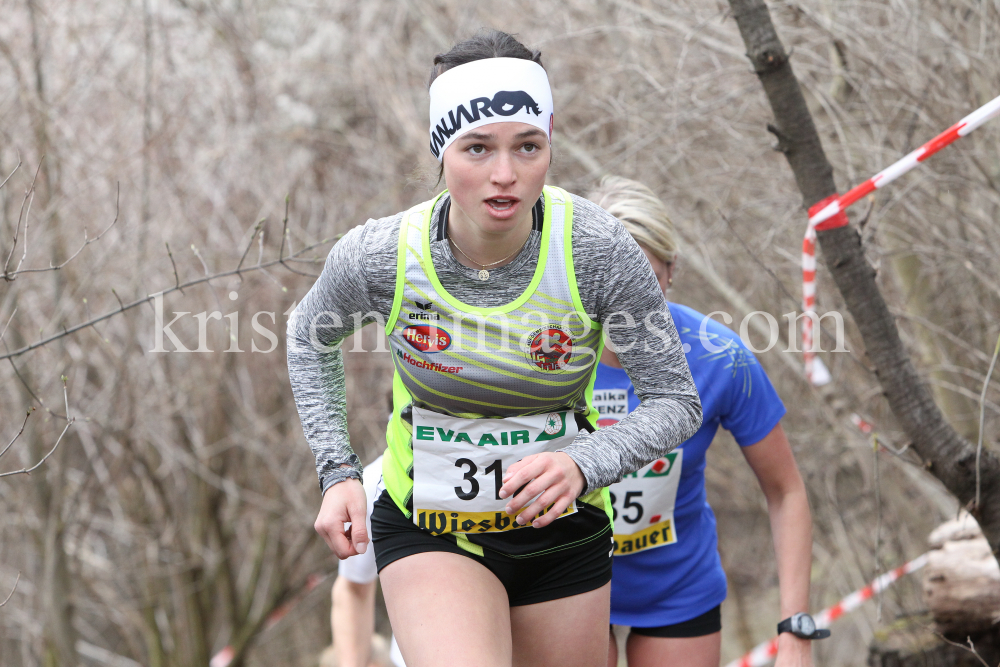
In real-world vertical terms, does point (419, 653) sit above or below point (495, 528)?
below

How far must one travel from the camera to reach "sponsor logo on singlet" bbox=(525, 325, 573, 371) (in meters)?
1.84

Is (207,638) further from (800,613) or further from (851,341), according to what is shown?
(800,613)

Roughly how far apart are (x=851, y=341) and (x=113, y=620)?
22.8ft

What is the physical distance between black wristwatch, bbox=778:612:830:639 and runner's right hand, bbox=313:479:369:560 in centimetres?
130

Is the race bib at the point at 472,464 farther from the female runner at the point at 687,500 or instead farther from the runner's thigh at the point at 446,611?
the female runner at the point at 687,500

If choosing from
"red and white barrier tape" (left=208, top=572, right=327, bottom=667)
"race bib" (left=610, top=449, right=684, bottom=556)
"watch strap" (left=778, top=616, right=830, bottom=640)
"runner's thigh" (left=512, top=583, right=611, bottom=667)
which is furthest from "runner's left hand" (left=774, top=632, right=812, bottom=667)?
"red and white barrier tape" (left=208, top=572, right=327, bottom=667)

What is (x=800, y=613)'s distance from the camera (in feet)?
8.28

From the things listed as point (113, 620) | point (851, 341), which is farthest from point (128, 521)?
point (851, 341)

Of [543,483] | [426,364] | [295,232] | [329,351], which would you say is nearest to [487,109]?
[426,364]

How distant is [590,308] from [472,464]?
414 millimetres

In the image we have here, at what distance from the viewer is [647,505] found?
267cm

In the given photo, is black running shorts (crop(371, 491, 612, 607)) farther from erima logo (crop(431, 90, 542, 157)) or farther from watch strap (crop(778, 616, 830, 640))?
erima logo (crop(431, 90, 542, 157))

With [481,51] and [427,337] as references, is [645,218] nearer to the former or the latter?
[481,51]

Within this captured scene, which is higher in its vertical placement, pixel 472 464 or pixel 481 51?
pixel 481 51
